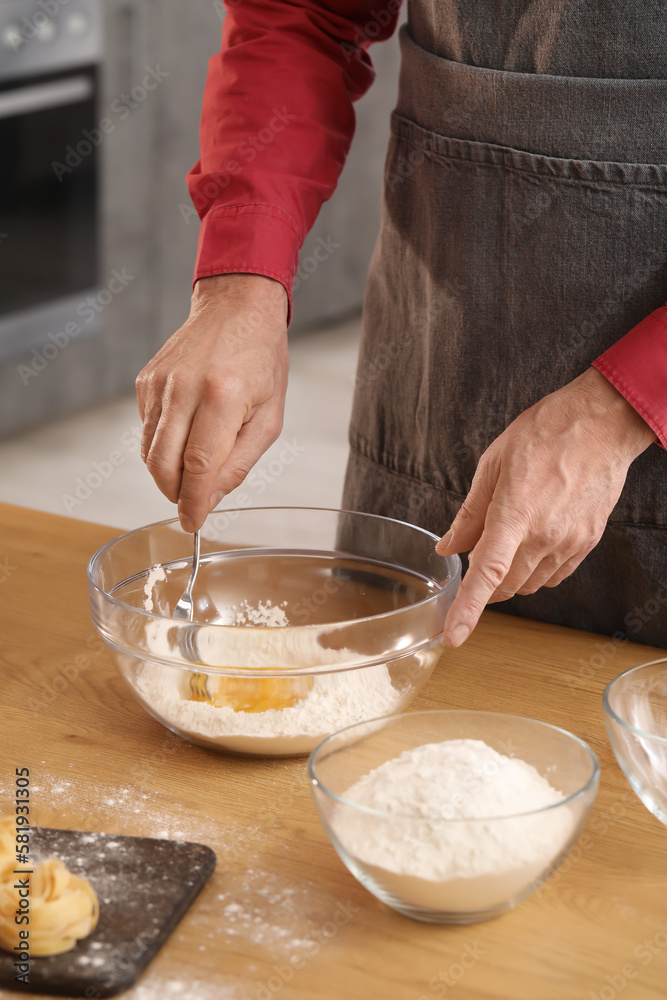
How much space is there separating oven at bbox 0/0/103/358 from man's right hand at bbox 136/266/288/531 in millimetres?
2323

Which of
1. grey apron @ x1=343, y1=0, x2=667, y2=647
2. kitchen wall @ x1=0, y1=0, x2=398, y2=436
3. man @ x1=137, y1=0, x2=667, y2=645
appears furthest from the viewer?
kitchen wall @ x1=0, y1=0, x2=398, y2=436

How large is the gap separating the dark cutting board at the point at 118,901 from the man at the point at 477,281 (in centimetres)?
29

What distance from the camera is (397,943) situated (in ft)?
1.95

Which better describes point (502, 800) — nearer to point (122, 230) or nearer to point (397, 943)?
point (397, 943)

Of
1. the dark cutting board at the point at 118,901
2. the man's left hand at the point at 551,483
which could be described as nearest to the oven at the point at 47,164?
the man's left hand at the point at 551,483

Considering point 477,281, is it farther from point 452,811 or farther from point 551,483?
point 452,811

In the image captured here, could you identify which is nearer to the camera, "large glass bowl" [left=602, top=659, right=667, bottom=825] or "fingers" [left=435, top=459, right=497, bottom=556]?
"large glass bowl" [left=602, top=659, right=667, bottom=825]

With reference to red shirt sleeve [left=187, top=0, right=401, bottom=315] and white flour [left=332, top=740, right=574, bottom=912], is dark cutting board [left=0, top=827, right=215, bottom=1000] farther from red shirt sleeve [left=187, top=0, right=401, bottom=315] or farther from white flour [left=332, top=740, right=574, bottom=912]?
red shirt sleeve [left=187, top=0, right=401, bottom=315]

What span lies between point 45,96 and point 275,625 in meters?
2.58

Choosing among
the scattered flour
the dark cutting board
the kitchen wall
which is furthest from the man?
the kitchen wall

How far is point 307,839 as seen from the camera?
69 cm

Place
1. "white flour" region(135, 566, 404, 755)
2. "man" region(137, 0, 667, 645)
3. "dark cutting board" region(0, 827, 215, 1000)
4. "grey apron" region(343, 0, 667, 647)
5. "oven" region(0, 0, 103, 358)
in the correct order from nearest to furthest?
"dark cutting board" region(0, 827, 215, 1000), "white flour" region(135, 566, 404, 755), "man" region(137, 0, 667, 645), "grey apron" region(343, 0, 667, 647), "oven" region(0, 0, 103, 358)

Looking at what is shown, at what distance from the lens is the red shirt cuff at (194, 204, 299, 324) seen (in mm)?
993

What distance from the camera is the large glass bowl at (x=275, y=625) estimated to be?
0.75 m
